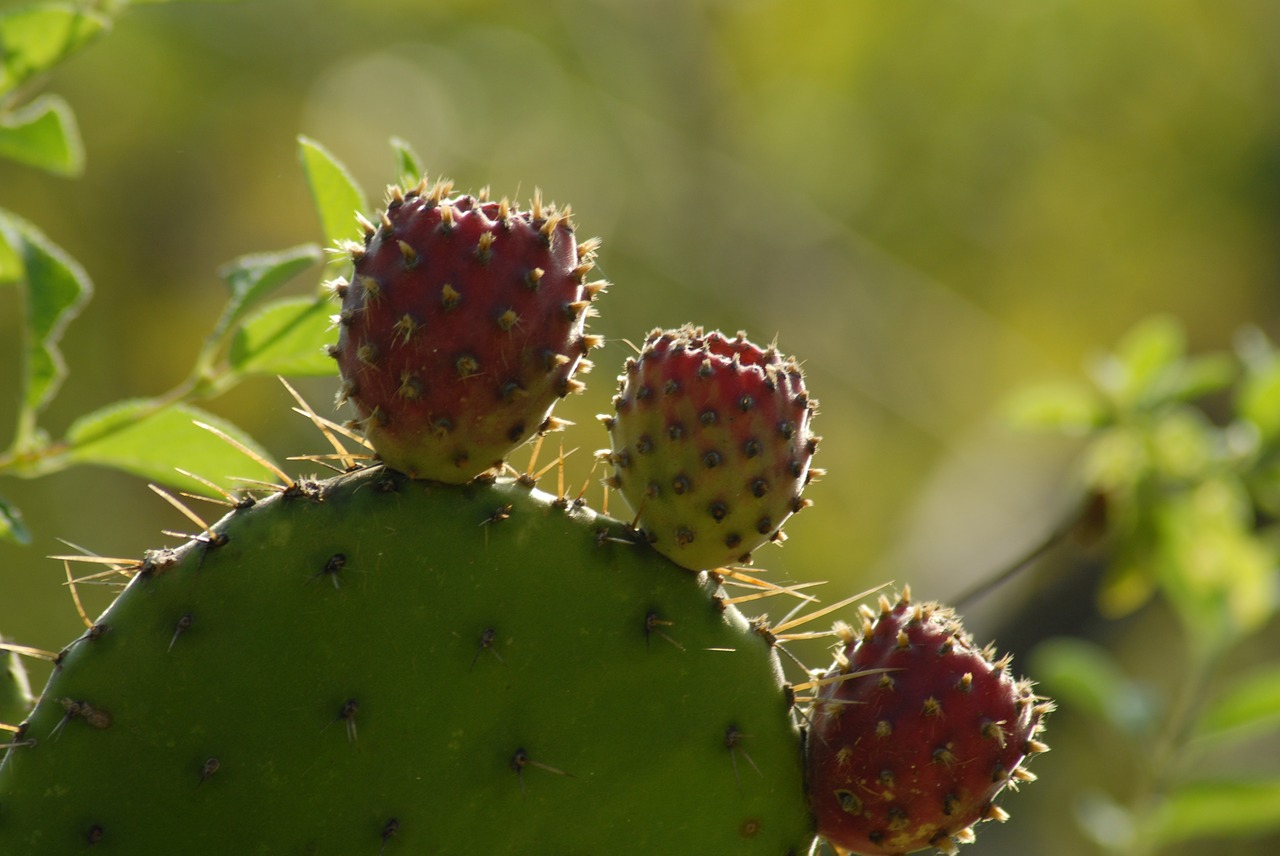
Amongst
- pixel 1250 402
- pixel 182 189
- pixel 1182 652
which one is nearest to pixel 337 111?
pixel 182 189

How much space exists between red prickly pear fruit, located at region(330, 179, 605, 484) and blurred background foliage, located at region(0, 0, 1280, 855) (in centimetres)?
542

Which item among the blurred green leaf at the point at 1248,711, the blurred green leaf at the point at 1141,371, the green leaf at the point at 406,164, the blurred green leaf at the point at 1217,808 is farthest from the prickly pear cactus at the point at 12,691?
the blurred green leaf at the point at 1248,711

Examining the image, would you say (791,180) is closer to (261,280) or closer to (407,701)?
(261,280)

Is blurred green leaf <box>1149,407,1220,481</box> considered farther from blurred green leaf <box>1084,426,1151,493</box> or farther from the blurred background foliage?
the blurred background foliage

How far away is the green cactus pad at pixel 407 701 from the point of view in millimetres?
874

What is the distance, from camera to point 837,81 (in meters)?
8.09

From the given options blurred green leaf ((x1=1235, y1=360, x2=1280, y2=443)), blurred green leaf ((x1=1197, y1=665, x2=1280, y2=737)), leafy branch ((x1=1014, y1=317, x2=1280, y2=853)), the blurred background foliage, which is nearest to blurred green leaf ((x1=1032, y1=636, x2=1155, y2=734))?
leafy branch ((x1=1014, y1=317, x2=1280, y2=853))

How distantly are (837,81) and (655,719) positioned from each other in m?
7.62

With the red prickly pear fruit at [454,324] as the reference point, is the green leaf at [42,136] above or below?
below

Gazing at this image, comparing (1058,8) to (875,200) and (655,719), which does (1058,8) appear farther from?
(655,719)

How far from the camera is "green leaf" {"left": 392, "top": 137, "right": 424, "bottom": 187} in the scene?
3.74 feet

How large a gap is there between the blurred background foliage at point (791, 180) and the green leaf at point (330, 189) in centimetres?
520

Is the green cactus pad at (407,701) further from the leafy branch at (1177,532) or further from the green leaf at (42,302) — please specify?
the leafy branch at (1177,532)

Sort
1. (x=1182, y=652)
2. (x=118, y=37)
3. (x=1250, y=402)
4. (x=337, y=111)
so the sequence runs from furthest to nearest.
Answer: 1. (x=337, y=111)
2. (x=118, y=37)
3. (x=1182, y=652)
4. (x=1250, y=402)
